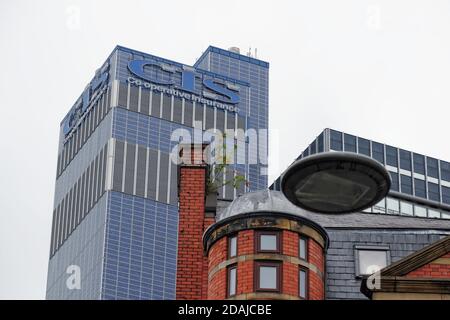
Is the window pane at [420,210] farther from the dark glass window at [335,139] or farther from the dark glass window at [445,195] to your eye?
the dark glass window at [335,139]

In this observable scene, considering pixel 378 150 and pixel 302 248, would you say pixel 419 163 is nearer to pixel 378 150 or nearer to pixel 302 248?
pixel 378 150

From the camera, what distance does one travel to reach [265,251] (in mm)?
32750

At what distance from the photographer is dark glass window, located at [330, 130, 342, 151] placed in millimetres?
169625

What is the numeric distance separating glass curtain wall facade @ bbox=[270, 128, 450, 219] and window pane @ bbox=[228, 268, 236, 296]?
13279 cm

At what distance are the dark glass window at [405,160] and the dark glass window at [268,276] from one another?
144457mm

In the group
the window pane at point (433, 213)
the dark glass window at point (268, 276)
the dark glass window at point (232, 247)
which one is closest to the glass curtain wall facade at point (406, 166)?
the window pane at point (433, 213)

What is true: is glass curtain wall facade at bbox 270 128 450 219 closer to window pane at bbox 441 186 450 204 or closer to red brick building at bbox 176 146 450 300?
window pane at bbox 441 186 450 204

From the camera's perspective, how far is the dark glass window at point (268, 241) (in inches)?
1292

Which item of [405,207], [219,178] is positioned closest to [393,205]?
[405,207]

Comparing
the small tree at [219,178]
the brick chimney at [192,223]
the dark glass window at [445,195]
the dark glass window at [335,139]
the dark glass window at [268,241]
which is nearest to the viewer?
the dark glass window at [268,241]

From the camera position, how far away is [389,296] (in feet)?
90.6

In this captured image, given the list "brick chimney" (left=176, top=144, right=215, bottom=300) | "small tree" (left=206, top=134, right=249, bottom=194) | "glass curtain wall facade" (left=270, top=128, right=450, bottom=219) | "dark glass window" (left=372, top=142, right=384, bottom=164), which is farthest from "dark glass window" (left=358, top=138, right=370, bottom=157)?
"brick chimney" (left=176, top=144, right=215, bottom=300)
